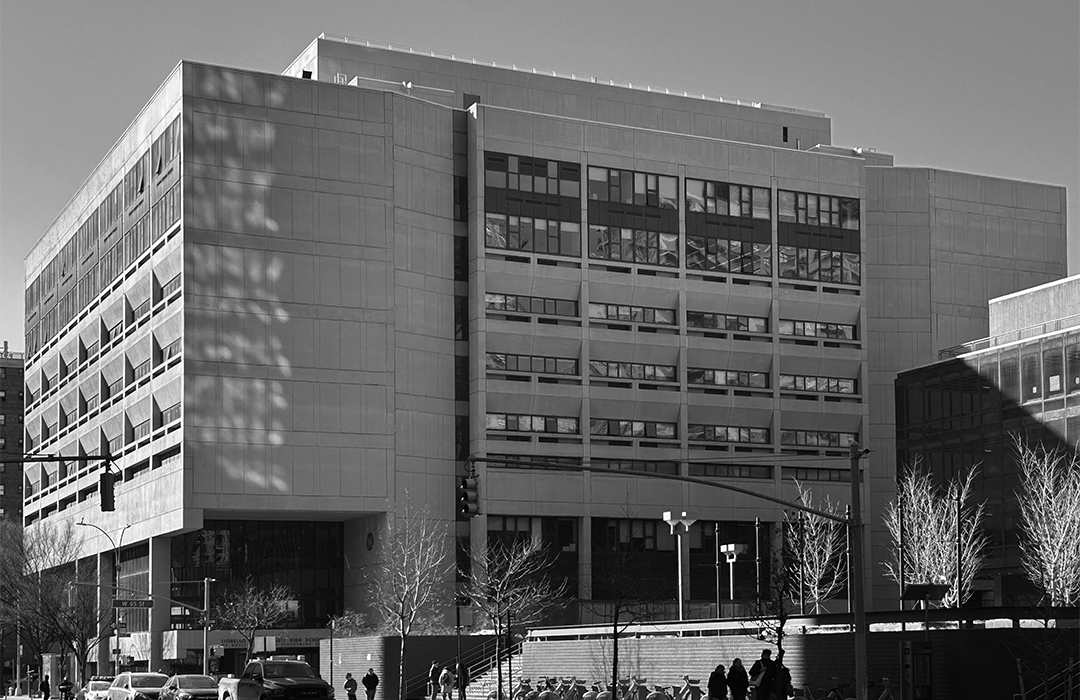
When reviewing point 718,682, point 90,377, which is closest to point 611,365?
point 90,377

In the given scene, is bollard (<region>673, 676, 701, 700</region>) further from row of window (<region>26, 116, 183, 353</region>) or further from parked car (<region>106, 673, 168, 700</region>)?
row of window (<region>26, 116, 183, 353</region>)

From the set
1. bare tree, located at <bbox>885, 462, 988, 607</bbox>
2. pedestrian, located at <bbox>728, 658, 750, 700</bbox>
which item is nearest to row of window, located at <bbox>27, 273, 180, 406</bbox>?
bare tree, located at <bbox>885, 462, 988, 607</bbox>

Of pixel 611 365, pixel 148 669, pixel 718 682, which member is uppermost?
pixel 611 365

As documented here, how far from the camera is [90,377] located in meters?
112

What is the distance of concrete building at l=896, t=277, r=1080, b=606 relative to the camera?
2667 inches

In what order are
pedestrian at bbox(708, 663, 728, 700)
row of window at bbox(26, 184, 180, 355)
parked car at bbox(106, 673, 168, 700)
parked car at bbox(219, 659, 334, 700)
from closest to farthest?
pedestrian at bbox(708, 663, 728, 700) < parked car at bbox(219, 659, 334, 700) < parked car at bbox(106, 673, 168, 700) < row of window at bbox(26, 184, 180, 355)

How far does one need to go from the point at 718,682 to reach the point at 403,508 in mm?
52914

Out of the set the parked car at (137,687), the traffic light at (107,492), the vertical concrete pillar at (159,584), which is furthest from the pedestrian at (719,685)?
the vertical concrete pillar at (159,584)

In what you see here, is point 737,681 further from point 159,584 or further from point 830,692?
point 159,584

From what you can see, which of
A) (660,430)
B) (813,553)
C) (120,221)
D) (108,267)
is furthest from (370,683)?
(108,267)

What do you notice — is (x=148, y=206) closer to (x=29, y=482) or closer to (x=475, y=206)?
(x=475, y=206)

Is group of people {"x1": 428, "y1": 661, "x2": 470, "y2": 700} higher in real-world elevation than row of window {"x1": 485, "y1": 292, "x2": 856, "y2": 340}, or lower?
lower

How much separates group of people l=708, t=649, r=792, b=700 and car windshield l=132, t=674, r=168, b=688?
920 inches

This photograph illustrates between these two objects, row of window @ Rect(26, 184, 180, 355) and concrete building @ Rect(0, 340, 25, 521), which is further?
concrete building @ Rect(0, 340, 25, 521)
